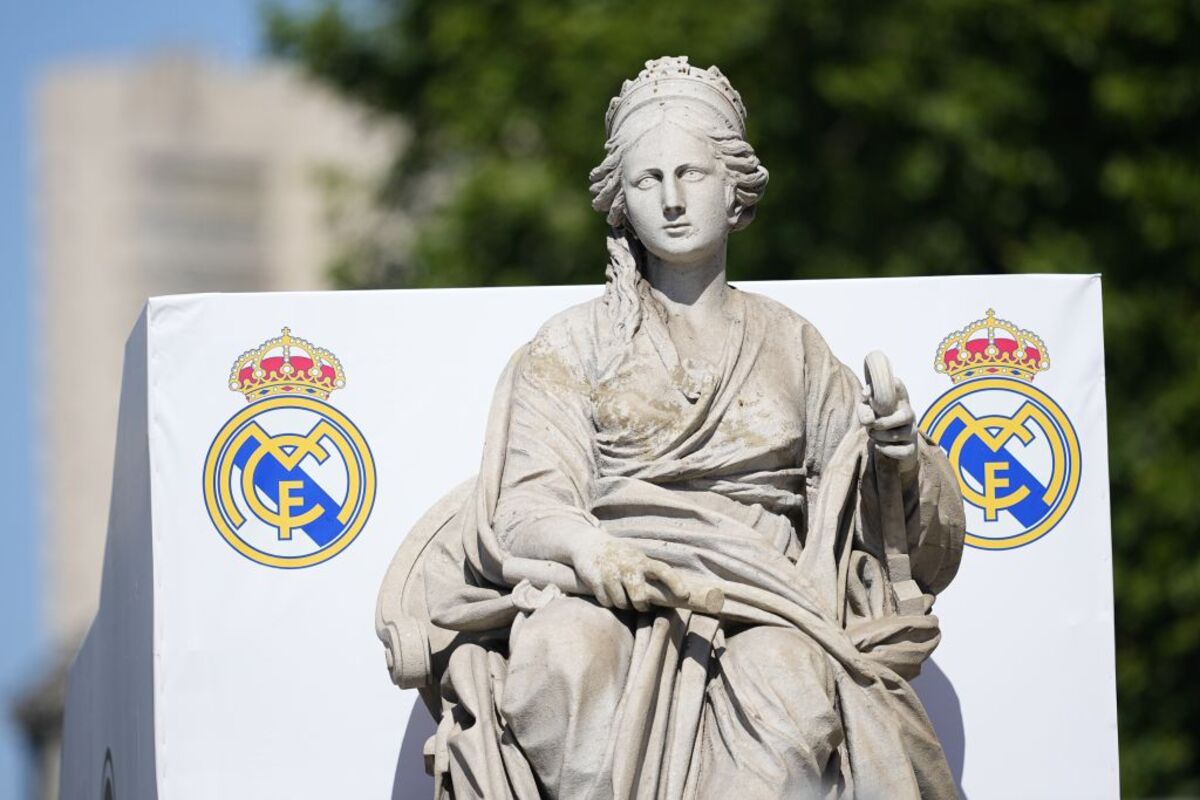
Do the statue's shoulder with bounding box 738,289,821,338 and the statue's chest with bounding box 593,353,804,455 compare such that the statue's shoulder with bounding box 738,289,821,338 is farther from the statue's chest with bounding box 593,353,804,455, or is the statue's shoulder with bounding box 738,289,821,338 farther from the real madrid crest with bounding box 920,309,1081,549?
the real madrid crest with bounding box 920,309,1081,549

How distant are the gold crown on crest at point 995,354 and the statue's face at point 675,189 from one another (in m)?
2.41

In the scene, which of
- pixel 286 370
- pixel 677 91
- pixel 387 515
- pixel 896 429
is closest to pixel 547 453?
pixel 896 429

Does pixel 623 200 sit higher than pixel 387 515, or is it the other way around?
pixel 623 200

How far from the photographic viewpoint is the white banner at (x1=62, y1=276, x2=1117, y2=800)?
38.3 feet

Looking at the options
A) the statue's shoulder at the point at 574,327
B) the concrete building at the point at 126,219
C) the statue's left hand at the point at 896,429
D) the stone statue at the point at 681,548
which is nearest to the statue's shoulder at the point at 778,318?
the stone statue at the point at 681,548

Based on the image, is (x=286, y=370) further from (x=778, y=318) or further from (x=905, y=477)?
(x=905, y=477)

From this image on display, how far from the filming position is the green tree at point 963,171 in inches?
820

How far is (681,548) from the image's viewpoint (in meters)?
9.49

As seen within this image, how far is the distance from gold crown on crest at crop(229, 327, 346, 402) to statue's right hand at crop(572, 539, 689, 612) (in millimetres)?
3062

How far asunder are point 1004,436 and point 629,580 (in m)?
3.36

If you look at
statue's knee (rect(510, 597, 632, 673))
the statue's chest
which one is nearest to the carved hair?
the statue's chest

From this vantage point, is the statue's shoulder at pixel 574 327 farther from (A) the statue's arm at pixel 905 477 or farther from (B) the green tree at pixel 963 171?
(B) the green tree at pixel 963 171

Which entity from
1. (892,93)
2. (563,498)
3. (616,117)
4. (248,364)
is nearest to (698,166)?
(616,117)

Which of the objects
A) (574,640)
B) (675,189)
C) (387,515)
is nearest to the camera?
(574,640)
